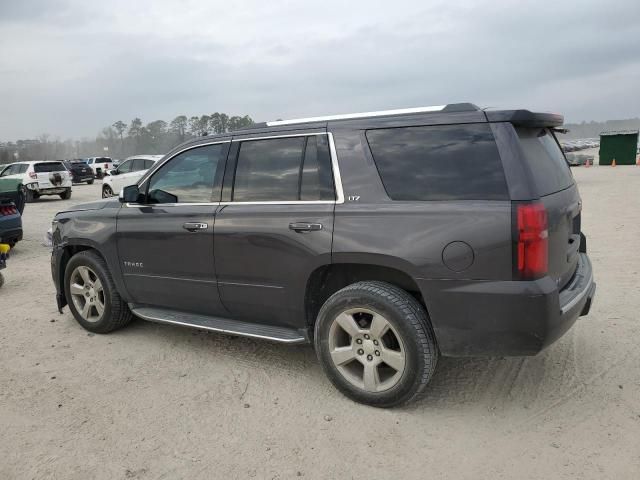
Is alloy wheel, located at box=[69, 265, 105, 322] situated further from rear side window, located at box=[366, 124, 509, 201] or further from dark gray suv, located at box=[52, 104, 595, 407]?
rear side window, located at box=[366, 124, 509, 201]

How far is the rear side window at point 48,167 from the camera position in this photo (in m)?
19.8

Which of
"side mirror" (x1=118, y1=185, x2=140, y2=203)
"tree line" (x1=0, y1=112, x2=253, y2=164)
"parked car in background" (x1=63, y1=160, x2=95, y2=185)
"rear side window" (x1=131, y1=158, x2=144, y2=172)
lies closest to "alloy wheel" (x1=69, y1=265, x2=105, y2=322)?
"side mirror" (x1=118, y1=185, x2=140, y2=203)

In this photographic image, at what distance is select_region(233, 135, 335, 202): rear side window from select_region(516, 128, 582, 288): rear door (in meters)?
1.27

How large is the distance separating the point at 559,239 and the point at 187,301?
2.78 metres

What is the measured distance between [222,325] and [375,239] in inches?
58.8

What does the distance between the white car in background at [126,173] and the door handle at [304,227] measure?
1587 centimetres

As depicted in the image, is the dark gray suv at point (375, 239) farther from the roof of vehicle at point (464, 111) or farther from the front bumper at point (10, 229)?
the front bumper at point (10, 229)

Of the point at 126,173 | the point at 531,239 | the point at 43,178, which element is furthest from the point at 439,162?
the point at 43,178

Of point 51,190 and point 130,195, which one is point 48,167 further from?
point 130,195

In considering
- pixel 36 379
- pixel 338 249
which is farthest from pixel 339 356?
pixel 36 379

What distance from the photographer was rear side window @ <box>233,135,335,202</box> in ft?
11.5

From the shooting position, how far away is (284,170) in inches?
144

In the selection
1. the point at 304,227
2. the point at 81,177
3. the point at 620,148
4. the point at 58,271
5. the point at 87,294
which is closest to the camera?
the point at 304,227

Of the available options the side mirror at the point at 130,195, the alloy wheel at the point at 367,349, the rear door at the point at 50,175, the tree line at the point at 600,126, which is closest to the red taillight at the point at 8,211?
the side mirror at the point at 130,195
